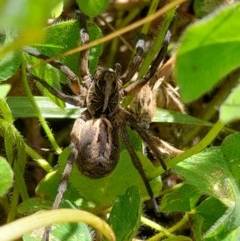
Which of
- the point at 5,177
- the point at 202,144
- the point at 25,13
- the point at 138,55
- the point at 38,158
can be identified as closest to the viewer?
the point at 25,13

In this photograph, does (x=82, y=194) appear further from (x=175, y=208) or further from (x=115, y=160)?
(x=175, y=208)

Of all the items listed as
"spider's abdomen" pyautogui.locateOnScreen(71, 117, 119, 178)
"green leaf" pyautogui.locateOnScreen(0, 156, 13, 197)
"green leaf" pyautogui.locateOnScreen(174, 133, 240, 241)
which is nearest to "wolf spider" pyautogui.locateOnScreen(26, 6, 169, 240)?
"spider's abdomen" pyautogui.locateOnScreen(71, 117, 119, 178)

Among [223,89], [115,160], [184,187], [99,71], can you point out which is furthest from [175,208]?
[223,89]

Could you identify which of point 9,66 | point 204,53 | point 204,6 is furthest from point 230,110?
point 204,6

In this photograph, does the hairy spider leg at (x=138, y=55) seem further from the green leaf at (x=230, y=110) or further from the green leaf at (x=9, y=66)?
the green leaf at (x=230, y=110)

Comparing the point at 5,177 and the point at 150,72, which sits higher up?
the point at 5,177

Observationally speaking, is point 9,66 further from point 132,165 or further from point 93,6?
point 132,165

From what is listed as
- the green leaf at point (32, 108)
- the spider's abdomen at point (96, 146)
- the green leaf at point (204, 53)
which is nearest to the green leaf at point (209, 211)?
the spider's abdomen at point (96, 146)
